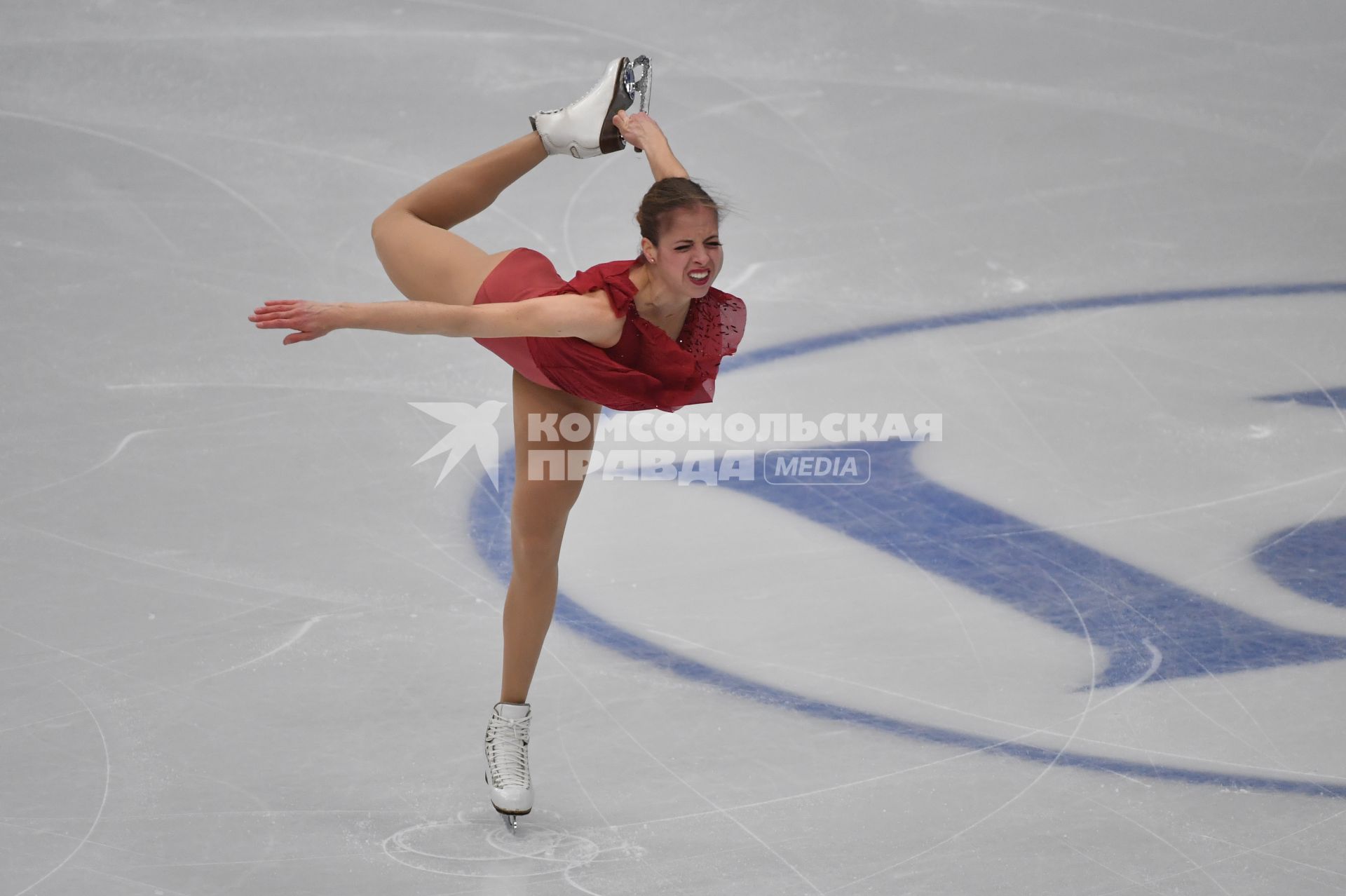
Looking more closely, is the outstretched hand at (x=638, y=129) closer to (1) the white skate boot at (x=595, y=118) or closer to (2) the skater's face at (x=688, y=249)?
(1) the white skate boot at (x=595, y=118)

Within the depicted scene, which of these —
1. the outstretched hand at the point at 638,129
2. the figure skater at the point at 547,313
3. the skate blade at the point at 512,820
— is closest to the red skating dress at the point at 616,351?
the figure skater at the point at 547,313

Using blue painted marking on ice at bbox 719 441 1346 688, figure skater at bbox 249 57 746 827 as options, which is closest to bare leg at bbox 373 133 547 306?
figure skater at bbox 249 57 746 827

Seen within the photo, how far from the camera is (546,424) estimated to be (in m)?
3.15

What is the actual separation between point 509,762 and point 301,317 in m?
1.08

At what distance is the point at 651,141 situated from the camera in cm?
337

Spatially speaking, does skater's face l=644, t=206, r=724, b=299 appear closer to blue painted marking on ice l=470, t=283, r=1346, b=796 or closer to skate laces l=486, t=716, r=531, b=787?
skate laces l=486, t=716, r=531, b=787

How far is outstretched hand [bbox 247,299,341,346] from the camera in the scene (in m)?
2.67

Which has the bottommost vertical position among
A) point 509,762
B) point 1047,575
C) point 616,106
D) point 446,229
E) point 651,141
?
point 509,762

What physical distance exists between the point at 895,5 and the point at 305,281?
3.36 m

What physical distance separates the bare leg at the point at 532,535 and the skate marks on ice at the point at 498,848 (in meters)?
0.29

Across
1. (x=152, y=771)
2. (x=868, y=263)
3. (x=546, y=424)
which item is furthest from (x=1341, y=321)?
(x=152, y=771)

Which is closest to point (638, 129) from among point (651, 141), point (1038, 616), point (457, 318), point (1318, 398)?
point (651, 141)

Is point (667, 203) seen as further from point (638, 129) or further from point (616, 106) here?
point (616, 106)

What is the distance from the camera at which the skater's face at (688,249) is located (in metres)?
2.97
